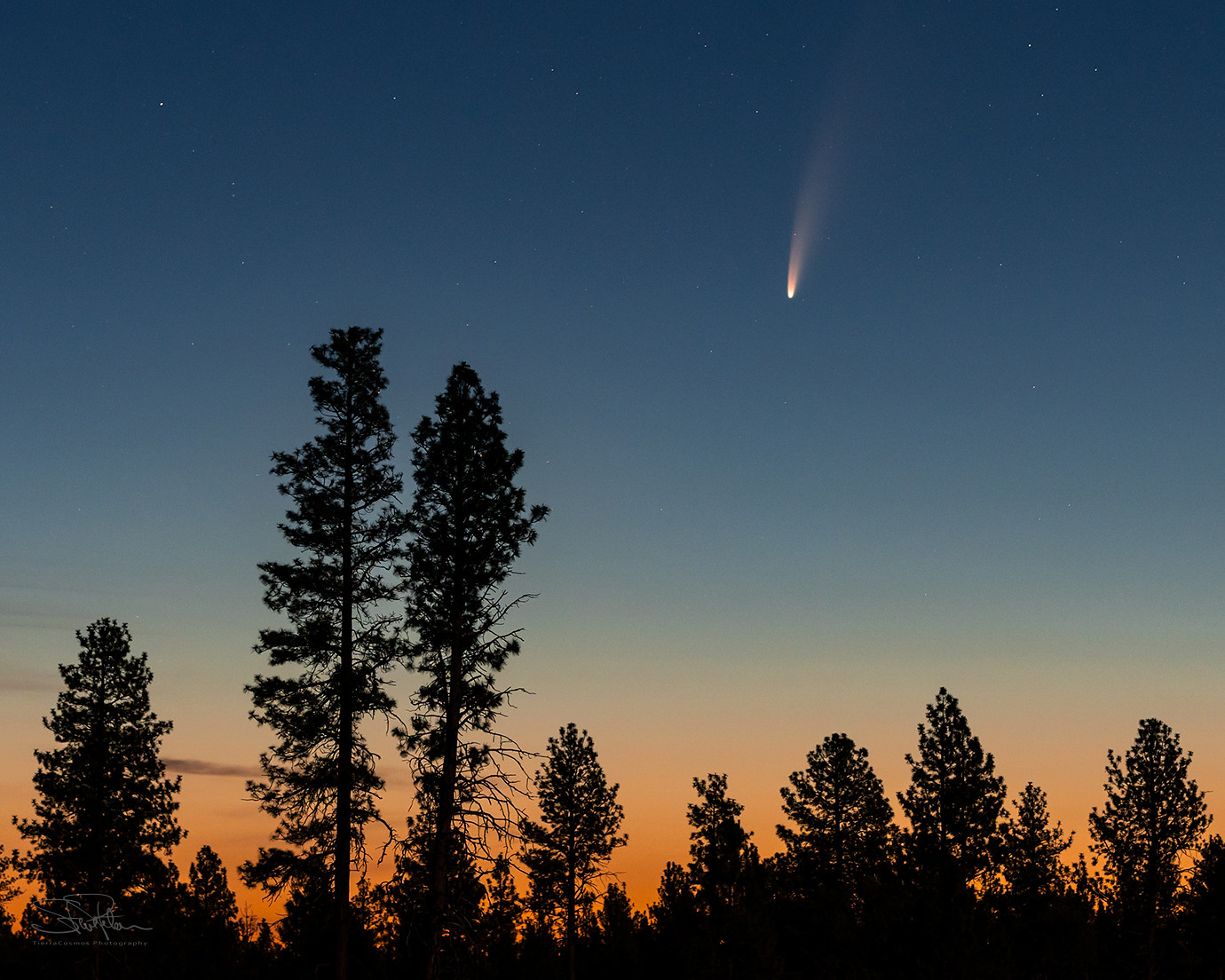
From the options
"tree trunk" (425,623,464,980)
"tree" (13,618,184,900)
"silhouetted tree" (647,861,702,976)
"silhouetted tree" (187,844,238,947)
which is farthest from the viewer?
"silhouetted tree" (187,844,238,947)

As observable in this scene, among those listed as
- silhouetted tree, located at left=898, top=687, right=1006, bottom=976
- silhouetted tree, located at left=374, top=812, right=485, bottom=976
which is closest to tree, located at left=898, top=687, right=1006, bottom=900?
silhouetted tree, located at left=898, top=687, right=1006, bottom=976

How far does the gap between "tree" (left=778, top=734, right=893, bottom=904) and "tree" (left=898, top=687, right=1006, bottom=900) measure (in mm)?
→ 9467

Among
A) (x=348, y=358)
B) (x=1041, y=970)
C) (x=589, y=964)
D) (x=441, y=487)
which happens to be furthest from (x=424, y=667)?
(x=1041, y=970)

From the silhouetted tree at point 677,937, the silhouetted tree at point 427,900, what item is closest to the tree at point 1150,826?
the silhouetted tree at point 677,937

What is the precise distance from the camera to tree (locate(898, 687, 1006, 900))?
48969 mm

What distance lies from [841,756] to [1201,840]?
65.3ft

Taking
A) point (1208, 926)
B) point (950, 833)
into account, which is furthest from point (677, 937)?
point (1208, 926)

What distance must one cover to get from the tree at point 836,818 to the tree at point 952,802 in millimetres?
9467

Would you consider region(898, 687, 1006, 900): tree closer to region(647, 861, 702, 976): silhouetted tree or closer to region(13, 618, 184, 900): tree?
region(647, 861, 702, 976): silhouetted tree

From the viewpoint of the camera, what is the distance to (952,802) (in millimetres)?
49750

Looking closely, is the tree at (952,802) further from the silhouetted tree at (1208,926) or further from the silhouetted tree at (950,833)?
the silhouetted tree at (1208,926)

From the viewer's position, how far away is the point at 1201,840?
5878 cm

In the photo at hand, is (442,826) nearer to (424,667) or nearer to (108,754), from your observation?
(424,667)

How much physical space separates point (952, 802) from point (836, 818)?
1157cm
